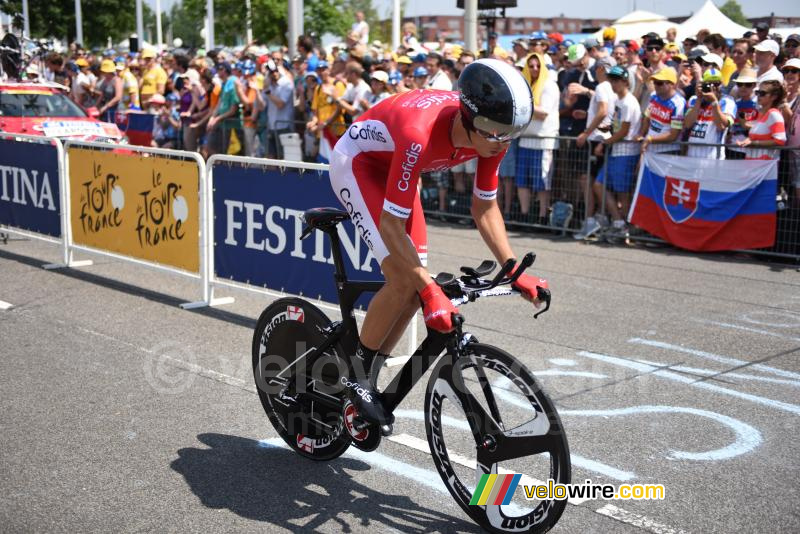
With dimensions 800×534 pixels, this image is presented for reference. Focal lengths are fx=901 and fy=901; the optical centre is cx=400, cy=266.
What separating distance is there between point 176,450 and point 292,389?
0.75 meters

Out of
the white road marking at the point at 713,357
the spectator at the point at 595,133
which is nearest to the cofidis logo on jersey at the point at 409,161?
the white road marking at the point at 713,357

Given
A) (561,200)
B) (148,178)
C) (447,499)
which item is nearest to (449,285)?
(447,499)

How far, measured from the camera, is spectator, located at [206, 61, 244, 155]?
16859 millimetres

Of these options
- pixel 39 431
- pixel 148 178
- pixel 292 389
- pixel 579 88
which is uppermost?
pixel 579 88

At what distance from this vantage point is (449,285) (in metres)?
3.80

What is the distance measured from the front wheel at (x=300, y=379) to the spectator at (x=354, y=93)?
9274 millimetres

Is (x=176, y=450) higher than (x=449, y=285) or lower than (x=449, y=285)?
lower

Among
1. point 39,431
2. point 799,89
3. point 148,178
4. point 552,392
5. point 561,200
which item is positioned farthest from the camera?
point 561,200

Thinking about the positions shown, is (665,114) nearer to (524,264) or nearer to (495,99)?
(495,99)

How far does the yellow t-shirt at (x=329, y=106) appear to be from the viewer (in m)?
14.2

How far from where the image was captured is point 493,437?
385 centimetres

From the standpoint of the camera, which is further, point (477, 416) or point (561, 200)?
point (561, 200)

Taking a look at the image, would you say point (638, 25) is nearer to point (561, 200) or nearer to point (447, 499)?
point (561, 200)

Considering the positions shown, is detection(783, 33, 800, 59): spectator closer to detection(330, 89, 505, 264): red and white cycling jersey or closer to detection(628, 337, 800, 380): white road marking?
detection(628, 337, 800, 380): white road marking
